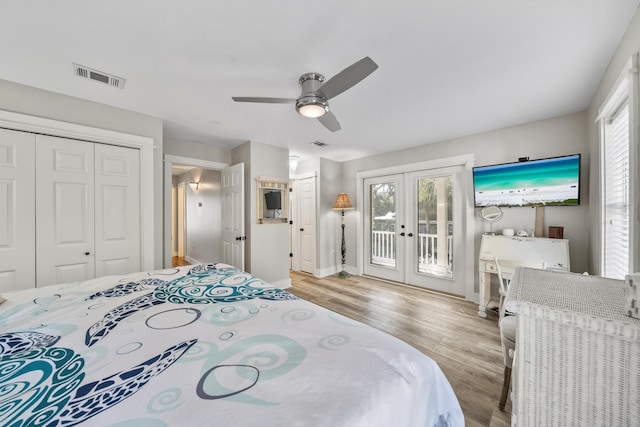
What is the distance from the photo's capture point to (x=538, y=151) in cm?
298

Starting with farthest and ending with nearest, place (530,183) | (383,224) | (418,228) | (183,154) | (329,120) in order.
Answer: (383,224) < (418,228) < (183,154) < (530,183) < (329,120)

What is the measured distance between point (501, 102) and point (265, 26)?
2.44m

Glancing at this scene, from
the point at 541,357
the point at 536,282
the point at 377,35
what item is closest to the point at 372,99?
the point at 377,35

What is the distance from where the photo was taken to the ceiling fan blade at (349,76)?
1469 mm

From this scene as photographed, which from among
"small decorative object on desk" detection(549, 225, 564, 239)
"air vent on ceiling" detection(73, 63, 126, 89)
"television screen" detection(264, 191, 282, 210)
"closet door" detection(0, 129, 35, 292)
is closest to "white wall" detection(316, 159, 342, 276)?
"television screen" detection(264, 191, 282, 210)

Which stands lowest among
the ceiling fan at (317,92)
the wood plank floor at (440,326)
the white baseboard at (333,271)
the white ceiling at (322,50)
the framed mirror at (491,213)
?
the wood plank floor at (440,326)

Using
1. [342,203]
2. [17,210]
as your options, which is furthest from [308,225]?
[17,210]

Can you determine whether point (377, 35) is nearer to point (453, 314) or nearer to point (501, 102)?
point (501, 102)

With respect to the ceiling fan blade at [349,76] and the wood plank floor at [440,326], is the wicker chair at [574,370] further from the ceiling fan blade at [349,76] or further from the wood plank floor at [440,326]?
the ceiling fan blade at [349,76]

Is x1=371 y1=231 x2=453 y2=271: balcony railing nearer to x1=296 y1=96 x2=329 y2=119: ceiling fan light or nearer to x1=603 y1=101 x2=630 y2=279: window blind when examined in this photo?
x1=603 y1=101 x2=630 y2=279: window blind

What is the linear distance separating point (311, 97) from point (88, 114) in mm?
2313

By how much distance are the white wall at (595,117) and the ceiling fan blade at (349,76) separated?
1544 millimetres

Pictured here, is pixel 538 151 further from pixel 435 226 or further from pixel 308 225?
pixel 308 225

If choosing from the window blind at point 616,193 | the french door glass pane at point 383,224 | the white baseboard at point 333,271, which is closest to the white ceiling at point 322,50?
the window blind at point 616,193
